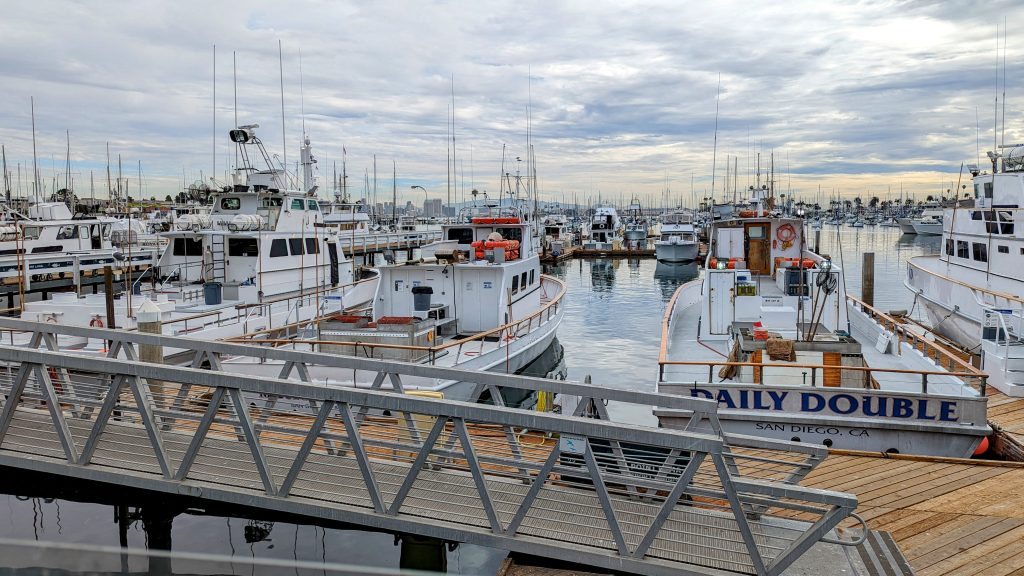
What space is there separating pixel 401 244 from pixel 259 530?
5029 cm

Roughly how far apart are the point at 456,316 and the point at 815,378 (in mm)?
10107

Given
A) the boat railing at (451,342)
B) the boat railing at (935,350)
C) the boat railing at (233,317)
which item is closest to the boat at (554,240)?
the boat railing at (451,342)

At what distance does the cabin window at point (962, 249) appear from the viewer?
22.0 metres

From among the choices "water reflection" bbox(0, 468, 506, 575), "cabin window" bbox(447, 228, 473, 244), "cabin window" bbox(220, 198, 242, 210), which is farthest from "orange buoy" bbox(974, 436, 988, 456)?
"cabin window" bbox(220, 198, 242, 210)

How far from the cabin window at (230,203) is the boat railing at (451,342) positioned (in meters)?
6.99

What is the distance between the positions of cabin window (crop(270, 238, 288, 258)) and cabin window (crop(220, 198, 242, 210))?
93.1 inches

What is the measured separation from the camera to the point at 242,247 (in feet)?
72.8

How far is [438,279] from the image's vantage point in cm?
1873

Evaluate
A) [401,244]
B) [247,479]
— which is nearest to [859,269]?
[401,244]

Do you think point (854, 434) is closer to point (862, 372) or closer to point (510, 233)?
point (862, 372)

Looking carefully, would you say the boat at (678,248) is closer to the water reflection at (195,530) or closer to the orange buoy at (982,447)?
the orange buoy at (982,447)

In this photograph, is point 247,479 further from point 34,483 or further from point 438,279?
Result: point 438,279

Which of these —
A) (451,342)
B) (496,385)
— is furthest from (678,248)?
(496,385)

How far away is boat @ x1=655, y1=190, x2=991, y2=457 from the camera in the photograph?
10.6 metres
